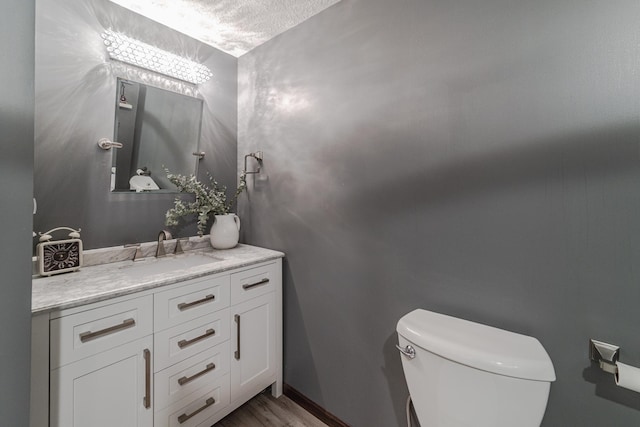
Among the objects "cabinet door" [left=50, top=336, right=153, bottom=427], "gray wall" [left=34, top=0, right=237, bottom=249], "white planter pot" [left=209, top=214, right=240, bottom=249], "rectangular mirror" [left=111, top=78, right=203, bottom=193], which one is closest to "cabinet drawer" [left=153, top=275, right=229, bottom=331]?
"cabinet door" [left=50, top=336, right=153, bottom=427]

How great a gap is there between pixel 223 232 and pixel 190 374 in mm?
869

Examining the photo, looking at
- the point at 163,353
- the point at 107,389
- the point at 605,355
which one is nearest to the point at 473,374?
the point at 605,355

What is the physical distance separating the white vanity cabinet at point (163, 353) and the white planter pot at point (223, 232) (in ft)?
1.35

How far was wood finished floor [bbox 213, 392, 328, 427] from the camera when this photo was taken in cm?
149

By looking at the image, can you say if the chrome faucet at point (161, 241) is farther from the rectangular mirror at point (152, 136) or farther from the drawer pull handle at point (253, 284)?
the drawer pull handle at point (253, 284)

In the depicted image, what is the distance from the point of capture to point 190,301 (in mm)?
1263

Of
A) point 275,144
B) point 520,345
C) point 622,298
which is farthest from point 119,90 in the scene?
point 622,298

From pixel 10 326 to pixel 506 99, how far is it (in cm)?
158

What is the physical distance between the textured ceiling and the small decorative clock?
1.39 m

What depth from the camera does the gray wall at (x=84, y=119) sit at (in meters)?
1.31

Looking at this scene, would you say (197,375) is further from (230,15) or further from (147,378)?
(230,15)

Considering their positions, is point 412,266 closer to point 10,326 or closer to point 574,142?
point 574,142

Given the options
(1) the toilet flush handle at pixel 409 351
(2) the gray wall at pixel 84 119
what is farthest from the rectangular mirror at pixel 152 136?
(1) the toilet flush handle at pixel 409 351

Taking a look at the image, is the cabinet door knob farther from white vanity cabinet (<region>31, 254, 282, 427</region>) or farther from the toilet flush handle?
the toilet flush handle
